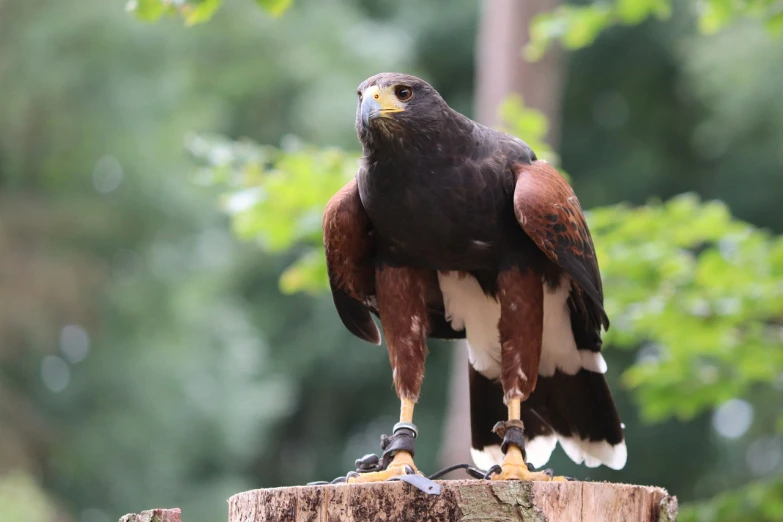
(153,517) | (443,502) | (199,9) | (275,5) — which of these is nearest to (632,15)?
(275,5)

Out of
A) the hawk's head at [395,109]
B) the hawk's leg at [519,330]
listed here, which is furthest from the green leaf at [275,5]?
the hawk's leg at [519,330]

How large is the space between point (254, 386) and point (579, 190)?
231 inches

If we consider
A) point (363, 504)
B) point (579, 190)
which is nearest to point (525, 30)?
point (363, 504)

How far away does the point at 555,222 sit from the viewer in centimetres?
360

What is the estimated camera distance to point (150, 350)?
12070 mm

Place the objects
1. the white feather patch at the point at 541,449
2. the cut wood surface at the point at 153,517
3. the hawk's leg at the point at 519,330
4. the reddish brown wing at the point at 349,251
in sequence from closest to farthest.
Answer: the cut wood surface at the point at 153,517 → the hawk's leg at the point at 519,330 → the reddish brown wing at the point at 349,251 → the white feather patch at the point at 541,449

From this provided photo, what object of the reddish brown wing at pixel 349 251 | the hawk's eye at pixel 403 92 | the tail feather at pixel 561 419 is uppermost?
the hawk's eye at pixel 403 92

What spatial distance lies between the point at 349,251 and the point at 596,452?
134 centimetres

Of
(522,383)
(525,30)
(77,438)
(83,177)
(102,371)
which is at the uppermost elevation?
(83,177)

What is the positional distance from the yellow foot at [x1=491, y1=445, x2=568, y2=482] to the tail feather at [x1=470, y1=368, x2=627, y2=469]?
798mm

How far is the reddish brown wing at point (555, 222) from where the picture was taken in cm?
357

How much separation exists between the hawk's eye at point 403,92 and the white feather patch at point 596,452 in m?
1.62

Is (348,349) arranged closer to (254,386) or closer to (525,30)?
(254,386)

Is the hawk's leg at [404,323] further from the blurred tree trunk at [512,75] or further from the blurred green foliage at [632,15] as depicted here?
the blurred tree trunk at [512,75]
